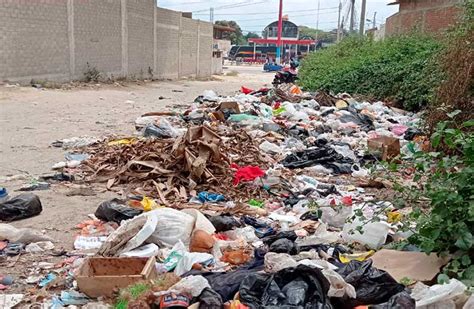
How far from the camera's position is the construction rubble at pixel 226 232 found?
103 inches

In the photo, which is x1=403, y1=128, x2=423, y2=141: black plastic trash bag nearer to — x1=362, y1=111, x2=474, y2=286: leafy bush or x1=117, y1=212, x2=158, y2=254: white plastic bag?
x1=362, y1=111, x2=474, y2=286: leafy bush

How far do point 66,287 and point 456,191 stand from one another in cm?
244

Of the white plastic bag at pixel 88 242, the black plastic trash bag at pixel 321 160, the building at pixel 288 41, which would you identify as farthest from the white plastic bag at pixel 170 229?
the building at pixel 288 41

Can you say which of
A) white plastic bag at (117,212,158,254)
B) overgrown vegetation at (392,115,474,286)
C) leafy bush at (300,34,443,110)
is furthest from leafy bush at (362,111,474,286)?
leafy bush at (300,34,443,110)

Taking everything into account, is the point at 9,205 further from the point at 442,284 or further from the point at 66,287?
the point at 442,284

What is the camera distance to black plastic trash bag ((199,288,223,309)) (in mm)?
2512

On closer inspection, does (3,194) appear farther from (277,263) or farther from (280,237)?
(277,263)

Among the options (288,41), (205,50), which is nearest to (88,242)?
(205,50)

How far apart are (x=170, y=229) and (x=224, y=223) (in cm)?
56

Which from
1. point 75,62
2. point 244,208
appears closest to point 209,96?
point 75,62

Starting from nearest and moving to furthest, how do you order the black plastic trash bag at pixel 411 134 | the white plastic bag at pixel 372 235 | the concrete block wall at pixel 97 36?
the white plastic bag at pixel 372 235 → the black plastic trash bag at pixel 411 134 → the concrete block wall at pixel 97 36

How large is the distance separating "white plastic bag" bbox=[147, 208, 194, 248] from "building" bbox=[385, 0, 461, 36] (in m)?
12.1

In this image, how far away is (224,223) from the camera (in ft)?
13.8

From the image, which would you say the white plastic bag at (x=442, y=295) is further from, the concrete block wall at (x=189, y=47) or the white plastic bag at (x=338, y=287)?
the concrete block wall at (x=189, y=47)
